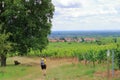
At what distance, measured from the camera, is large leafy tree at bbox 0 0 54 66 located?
4631cm

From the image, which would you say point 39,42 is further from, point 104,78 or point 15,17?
point 104,78

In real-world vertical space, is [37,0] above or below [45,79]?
above

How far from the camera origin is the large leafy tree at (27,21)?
4631 centimetres

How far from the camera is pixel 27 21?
47.4m

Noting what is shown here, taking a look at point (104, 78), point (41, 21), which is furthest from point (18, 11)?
point (104, 78)

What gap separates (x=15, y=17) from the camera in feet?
155

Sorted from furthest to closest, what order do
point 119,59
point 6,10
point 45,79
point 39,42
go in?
point 39,42 < point 6,10 < point 119,59 < point 45,79

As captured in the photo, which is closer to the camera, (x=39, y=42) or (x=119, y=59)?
(x=119, y=59)

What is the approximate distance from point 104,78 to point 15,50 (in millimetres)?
22777

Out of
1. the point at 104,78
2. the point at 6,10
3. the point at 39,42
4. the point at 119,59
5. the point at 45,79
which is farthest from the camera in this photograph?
the point at 39,42

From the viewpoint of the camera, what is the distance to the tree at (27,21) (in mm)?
46281

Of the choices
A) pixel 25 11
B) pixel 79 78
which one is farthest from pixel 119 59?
pixel 25 11

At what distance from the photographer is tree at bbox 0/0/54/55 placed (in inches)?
1822

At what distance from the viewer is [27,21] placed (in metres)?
47.4
